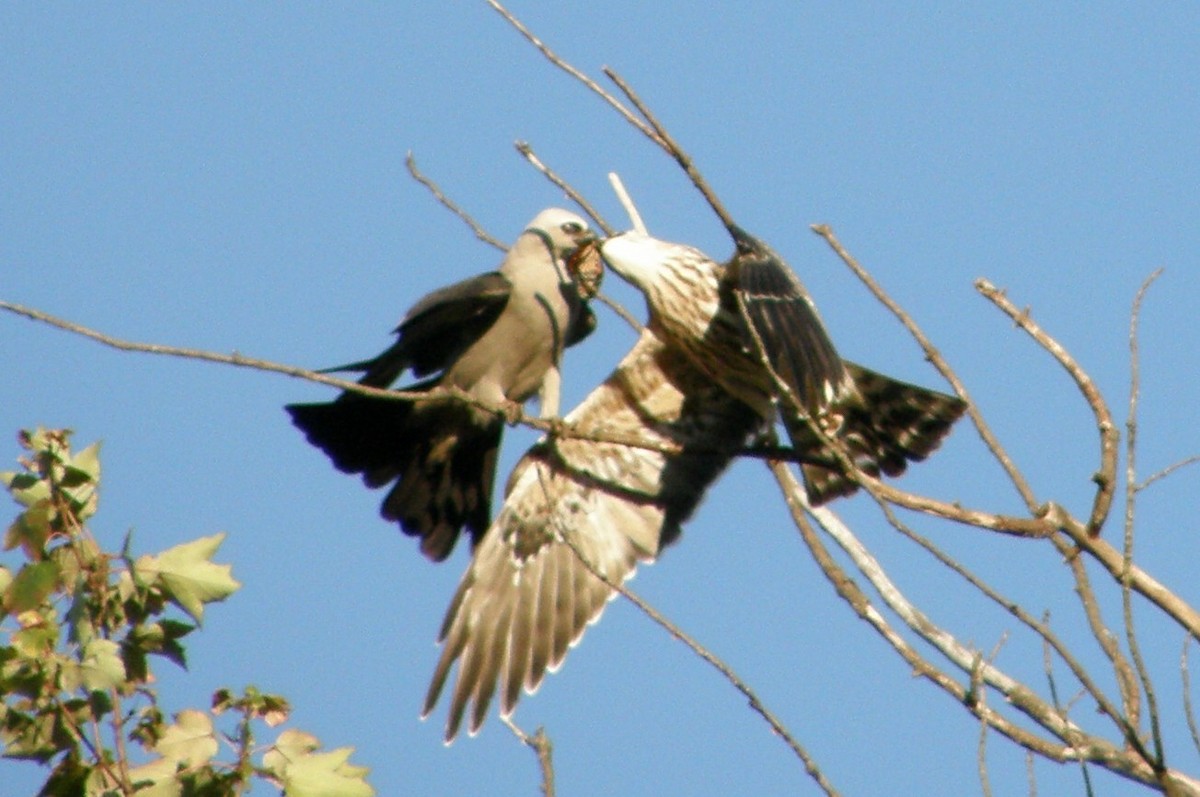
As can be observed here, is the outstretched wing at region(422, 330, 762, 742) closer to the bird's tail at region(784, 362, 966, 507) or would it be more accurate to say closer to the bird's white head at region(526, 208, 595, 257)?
the bird's white head at region(526, 208, 595, 257)

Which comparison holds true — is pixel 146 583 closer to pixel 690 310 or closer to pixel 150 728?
pixel 150 728

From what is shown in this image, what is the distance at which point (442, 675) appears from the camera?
685cm

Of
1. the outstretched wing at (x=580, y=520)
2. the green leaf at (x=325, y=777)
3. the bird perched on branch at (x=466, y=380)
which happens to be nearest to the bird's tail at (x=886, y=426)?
the outstretched wing at (x=580, y=520)

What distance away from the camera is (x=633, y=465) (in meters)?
7.05

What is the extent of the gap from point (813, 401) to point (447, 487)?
2.35 metres

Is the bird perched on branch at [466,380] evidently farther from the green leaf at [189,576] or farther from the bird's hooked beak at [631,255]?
the green leaf at [189,576]

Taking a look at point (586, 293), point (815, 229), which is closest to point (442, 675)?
point (586, 293)

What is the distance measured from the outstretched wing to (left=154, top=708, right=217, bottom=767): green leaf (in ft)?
10.7

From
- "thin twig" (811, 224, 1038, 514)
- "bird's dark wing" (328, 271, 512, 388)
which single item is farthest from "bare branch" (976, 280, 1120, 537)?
"bird's dark wing" (328, 271, 512, 388)

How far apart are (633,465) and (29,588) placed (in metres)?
3.88

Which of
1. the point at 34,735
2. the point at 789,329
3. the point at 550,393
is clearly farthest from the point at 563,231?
the point at 34,735

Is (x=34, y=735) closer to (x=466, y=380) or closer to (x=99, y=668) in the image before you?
(x=99, y=668)

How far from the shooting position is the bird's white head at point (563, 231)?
6844 mm

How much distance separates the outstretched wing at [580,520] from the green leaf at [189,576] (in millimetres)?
3207
